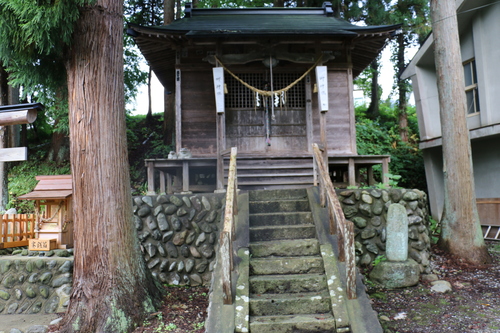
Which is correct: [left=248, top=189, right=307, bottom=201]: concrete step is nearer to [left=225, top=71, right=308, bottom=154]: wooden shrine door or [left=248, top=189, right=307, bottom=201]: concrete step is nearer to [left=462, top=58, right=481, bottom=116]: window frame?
[left=225, top=71, right=308, bottom=154]: wooden shrine door

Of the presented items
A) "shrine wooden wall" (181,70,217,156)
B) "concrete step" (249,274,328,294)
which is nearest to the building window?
"shrine wooden wall" (181,70,217,156)

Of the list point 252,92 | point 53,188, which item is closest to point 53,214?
point 53,188

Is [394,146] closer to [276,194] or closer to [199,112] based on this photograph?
[199,112]

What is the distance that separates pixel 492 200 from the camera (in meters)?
10.2

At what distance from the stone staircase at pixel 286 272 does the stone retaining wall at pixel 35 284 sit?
3358mm

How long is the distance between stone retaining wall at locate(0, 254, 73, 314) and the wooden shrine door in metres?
4.88

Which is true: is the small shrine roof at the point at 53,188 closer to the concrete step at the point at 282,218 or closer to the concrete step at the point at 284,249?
the concrete step at the point at 282,218

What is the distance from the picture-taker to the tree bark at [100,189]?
490 cm

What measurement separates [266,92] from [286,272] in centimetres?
480

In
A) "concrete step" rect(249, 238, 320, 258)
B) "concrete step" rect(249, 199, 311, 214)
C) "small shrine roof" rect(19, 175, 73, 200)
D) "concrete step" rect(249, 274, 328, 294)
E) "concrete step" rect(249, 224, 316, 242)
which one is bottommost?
"concrete step" rect(249, 274, 328, 294)

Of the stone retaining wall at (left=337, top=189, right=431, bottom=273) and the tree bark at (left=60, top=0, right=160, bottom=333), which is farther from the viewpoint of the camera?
the stone retaining wall at (left=337, top=189, right=431, bottom=273)

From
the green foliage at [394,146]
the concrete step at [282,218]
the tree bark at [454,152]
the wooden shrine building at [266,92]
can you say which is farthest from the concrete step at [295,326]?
the green foliage at [394,146]

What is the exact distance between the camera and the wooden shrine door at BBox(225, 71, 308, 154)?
9.79 metres

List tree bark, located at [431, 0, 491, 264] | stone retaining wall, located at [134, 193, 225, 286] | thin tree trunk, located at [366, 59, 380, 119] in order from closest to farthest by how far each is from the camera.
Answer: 1. stone retaining wall, located at [134, 193, 225, 286]
2. tree bark, located at [431, 0, 491, 264]
3. thin tree trunk, located at [366, 59, 380, 119]
